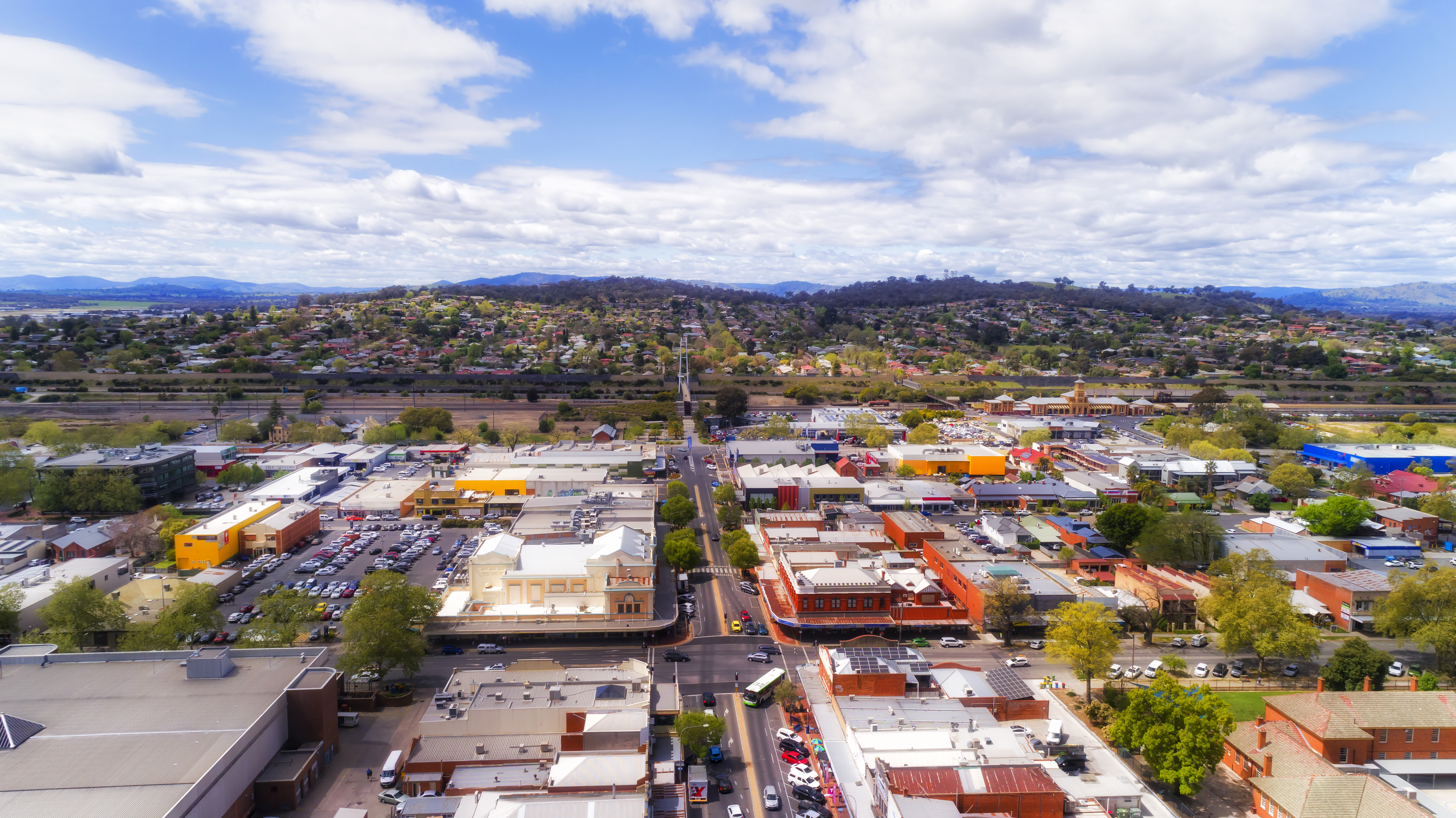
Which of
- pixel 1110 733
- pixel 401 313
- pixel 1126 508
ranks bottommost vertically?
pixel 1110 733

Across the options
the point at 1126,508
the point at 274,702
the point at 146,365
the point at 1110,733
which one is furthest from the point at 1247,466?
the point at 146,365

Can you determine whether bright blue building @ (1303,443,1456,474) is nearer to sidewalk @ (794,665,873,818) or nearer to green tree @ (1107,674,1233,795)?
green tree @ (1107,674,1233,795)

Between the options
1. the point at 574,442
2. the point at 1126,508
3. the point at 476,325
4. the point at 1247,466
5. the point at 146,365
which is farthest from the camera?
the point at 476,325

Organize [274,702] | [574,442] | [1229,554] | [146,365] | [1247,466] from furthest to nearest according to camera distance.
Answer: [146,365] → [574,442] → [1247,466] → [1229,554] → [274,702]

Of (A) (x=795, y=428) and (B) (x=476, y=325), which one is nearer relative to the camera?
(A) (x=795, y=428)

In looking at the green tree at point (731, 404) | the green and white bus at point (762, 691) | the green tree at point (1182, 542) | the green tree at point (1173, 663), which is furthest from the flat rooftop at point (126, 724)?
the green tree at point (731, 404)

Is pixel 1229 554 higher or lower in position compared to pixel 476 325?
lower

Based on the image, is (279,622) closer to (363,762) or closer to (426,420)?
(363,762)

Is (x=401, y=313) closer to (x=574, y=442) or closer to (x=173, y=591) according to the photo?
(x=574, y=442)

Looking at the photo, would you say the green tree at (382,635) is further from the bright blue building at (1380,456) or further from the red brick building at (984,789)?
the bright blue building at (1380,456)
